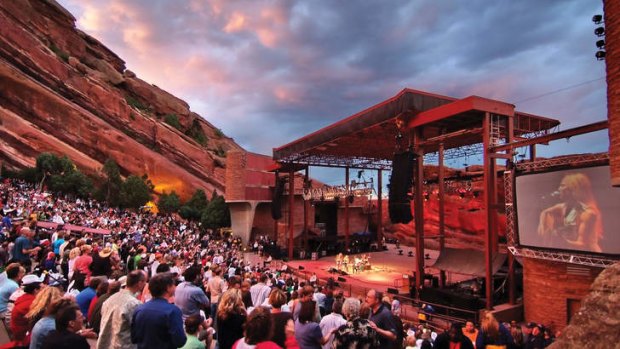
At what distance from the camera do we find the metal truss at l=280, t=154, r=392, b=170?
28300mm

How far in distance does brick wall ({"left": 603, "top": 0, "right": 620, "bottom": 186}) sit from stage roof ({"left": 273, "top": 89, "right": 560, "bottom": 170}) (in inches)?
243

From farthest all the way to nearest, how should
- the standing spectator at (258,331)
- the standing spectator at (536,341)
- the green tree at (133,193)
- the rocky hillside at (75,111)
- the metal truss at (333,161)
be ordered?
the green tree at (133,193) < the rocky hillside at (75,111) < the metal truss at (333,161) < the standing spectator at (536,341) < the standing spectator at (258,331)

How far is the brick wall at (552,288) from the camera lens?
11.2 metres

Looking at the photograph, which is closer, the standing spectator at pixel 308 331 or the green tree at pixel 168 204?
the standing spectator at pixel 308 331

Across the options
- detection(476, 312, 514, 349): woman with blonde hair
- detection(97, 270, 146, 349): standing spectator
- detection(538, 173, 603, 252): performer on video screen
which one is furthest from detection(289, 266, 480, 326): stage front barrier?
detection(97, 270, 146, 349): standing spectator

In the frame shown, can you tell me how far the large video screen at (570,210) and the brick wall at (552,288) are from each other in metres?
1.00

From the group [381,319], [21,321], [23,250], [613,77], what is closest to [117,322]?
[21,321]

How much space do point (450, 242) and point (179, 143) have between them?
36.4 meters

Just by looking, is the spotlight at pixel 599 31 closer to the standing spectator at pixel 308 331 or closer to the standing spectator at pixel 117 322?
the standing spectator at pixel 308 331

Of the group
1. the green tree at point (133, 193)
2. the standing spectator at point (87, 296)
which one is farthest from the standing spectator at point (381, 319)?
the green tree at point (133, 193)

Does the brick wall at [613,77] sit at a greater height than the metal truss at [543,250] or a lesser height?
greater

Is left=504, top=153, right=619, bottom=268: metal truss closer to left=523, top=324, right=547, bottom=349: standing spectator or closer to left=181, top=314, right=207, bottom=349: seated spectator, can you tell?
left=523, top=324, right=547, bottom=349: standing spectator

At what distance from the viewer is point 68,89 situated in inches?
1651

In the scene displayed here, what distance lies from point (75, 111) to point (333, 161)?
2981 cm
